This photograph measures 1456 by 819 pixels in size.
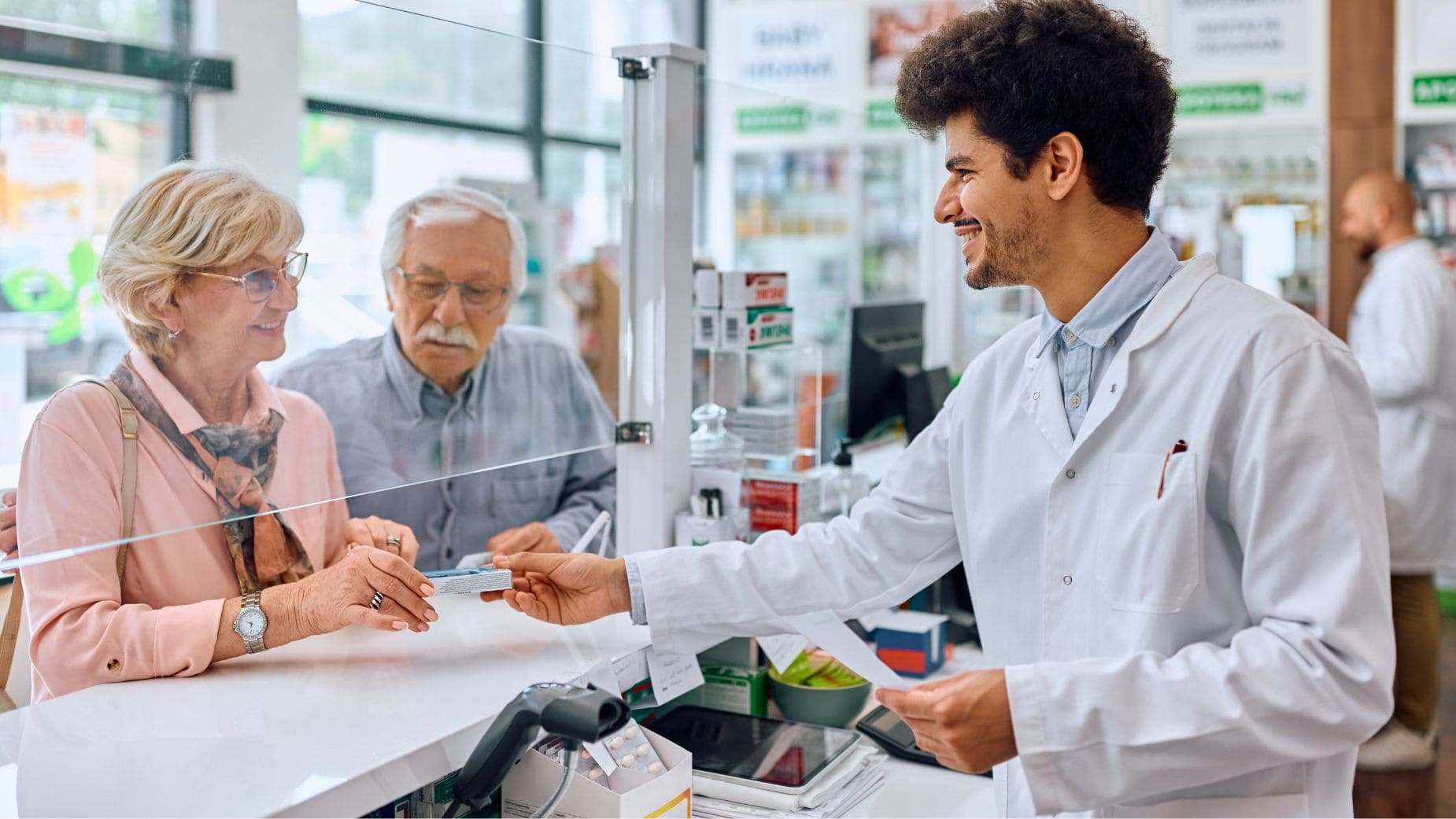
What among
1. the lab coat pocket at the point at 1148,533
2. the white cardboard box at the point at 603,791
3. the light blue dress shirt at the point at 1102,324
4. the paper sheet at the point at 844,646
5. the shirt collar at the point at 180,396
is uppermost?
the light blue dress shirt at the point at 1102,324

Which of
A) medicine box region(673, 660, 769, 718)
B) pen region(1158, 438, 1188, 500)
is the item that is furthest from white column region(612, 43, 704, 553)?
pen region(1158, 438, 1188, 500)

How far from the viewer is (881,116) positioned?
659cm

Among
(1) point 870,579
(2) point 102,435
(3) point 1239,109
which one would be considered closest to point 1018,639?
(1) point 870,579

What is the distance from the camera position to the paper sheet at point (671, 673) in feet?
5.75

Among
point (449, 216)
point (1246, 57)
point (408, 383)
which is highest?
point (1246, 57)

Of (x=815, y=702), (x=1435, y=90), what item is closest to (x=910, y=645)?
(x=815, y=702)

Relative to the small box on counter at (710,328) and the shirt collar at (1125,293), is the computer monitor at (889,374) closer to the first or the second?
the small box on counter at (710,328)

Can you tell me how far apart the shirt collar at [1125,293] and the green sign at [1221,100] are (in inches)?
198

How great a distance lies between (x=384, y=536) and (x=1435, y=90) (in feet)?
19.0

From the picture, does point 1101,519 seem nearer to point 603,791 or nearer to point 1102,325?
point 1102,325

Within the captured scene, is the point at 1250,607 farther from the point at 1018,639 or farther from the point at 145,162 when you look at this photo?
the point at 145,162

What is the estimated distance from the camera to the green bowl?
82.1 inches

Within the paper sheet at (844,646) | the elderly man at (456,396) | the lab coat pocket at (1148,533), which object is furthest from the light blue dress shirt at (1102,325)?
the elderly man at (456,396)

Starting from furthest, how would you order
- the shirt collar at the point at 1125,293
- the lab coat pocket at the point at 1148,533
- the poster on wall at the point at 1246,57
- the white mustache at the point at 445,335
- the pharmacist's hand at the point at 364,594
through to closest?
the poster on wall at the point at 1246,57 < the white mustache at the point at 445,335 < the pharmacist's hand at the point at 364,594 < the shirt collar at the point at 1125,293 < the lab coat pocket at the point at 1148,533
